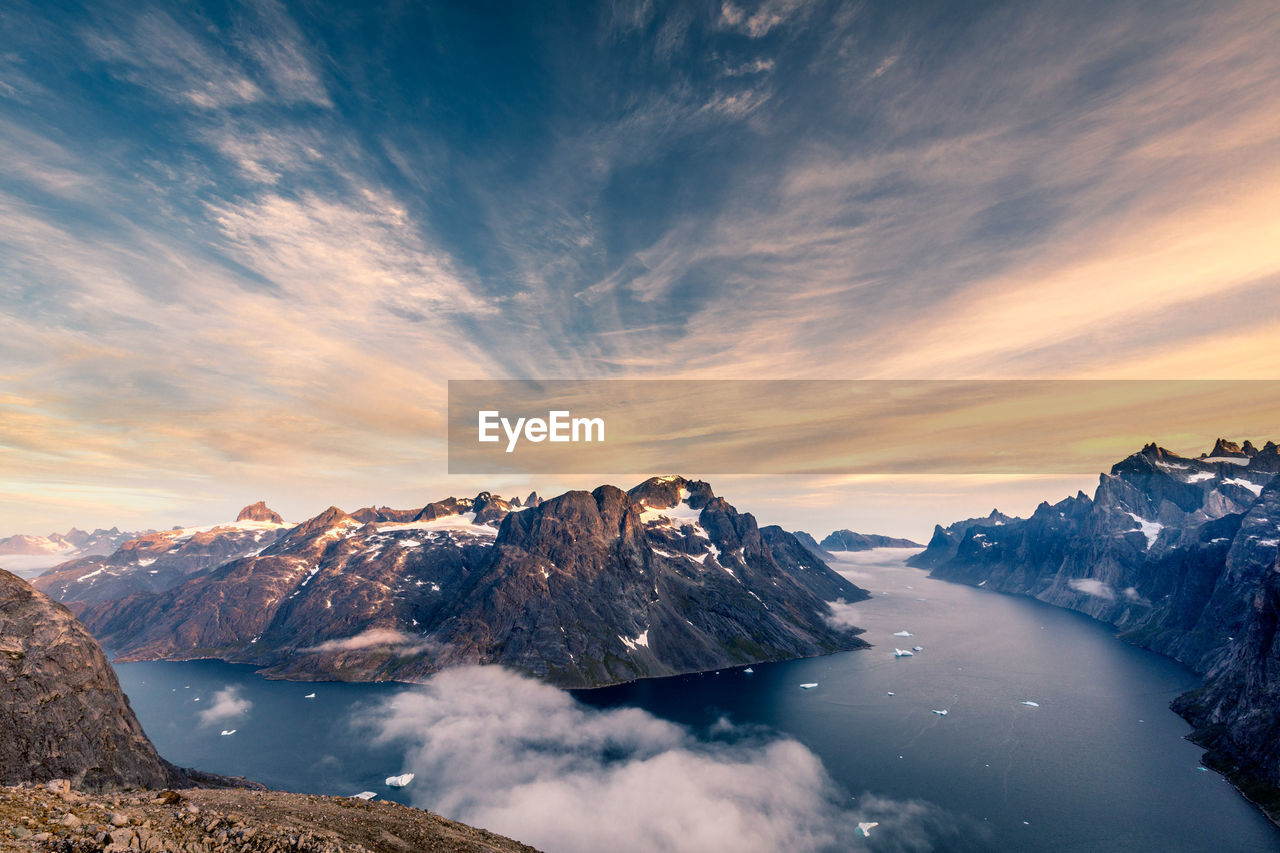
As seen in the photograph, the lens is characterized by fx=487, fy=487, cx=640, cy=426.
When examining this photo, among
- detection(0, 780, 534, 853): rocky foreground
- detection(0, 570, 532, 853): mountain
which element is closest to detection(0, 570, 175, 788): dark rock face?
detection(0, 570, 532, 853): mountain

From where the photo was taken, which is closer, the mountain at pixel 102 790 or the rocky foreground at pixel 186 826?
the rocky foreground at pixel 186 826

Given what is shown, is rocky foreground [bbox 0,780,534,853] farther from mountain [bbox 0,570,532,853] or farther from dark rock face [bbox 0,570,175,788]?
dark rock face [bbox 0,570,175,788]

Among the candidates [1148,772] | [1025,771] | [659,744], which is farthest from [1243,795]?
A: [659,744]

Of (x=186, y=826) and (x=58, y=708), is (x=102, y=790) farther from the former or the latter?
(x=186, y=826)

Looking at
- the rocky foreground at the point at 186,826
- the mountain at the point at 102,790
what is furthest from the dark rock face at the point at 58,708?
the rocky foreground at the point at 186,826

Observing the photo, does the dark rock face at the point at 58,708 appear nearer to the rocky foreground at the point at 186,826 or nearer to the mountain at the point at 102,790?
the mountain at the point at 102,790

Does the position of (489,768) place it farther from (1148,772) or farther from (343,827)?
(1148,772)
